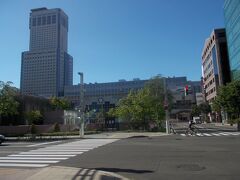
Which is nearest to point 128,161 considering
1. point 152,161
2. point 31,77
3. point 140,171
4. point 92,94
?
point 152,161

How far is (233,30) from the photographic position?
77.8 metres

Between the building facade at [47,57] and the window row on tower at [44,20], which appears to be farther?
the window row on tower at [44,20]

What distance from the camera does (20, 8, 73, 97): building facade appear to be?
147 metres

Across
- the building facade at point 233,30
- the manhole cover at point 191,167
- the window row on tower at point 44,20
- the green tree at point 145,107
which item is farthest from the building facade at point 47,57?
the manhole cover at point 191,167

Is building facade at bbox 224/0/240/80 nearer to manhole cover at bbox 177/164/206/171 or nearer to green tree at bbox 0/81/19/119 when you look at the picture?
green tree at bbox 0/81/19/119

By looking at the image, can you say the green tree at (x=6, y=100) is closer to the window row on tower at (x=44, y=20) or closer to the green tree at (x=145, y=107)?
the green tree at (x=145, y=107)

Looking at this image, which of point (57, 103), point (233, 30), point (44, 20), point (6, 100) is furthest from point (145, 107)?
point (44, 20)

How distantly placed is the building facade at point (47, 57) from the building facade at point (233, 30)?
287 feet

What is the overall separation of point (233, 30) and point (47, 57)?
313 feet

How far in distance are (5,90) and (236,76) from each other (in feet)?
188

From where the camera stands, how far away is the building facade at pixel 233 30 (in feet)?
241

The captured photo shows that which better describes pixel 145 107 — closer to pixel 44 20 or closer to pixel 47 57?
pixel 47 57

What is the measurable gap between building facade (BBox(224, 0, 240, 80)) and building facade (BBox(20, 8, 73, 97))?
3448 inches

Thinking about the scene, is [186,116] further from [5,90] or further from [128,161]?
[128,161]
